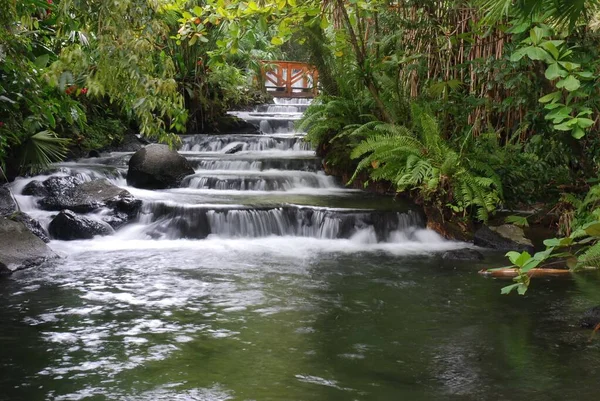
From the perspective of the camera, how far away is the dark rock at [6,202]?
9.81 m

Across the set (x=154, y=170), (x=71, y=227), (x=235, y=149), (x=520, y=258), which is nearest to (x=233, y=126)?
(x=235, y=149)

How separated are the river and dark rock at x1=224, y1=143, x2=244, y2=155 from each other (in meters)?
4.41

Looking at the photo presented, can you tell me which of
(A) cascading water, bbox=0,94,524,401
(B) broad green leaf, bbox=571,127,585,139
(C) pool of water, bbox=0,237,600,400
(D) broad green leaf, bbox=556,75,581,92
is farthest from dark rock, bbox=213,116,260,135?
(D) broad green leaf, bbox=556,75,581,92

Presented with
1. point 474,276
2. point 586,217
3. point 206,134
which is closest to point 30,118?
point 474,276

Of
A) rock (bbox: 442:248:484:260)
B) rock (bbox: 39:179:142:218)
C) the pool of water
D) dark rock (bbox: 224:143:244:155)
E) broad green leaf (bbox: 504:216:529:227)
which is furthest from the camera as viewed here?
dark rock (bbox: 224:143:244:155)

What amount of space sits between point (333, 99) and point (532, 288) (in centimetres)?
657

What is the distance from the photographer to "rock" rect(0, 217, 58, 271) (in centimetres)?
800

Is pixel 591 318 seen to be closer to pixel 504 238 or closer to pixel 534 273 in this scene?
pixel 534 273

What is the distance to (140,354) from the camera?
5.25 metres

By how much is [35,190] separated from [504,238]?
660 cm

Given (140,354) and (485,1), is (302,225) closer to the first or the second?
(140,354)

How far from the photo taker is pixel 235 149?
15.5 m

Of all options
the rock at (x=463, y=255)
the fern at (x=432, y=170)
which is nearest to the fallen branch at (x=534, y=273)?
the rock at (x=463, y=255)

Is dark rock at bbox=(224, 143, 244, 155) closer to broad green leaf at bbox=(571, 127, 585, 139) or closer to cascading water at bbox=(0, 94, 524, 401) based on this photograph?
cascading water at bbox=(0, 94, 524, 401)
